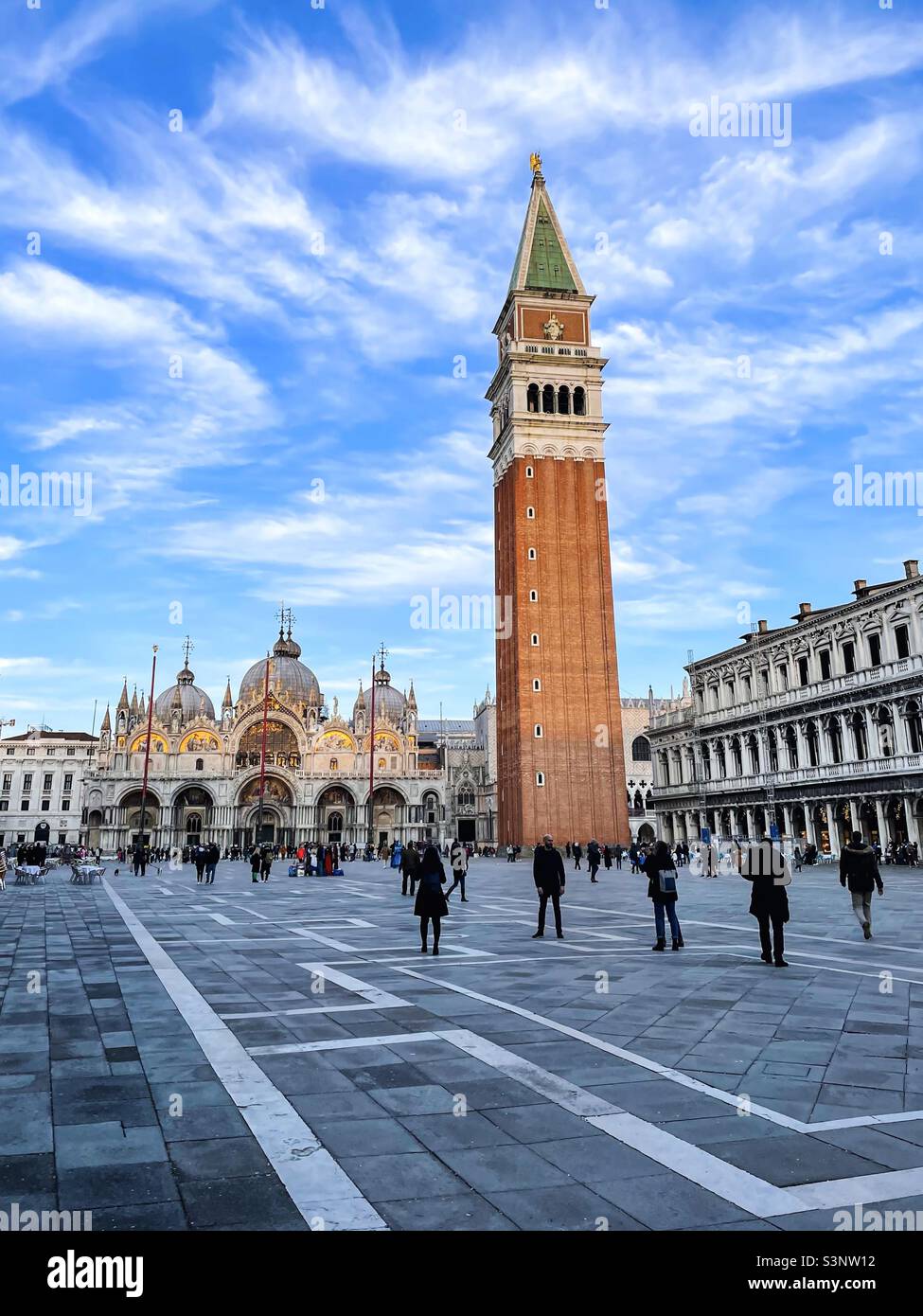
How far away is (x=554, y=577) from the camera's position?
185ft

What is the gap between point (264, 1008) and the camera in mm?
7730

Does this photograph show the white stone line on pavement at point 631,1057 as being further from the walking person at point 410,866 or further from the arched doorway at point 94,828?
the arched doorway at point 94,828

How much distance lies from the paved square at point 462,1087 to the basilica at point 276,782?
6310cm

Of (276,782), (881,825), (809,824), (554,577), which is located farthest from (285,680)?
(881,825)

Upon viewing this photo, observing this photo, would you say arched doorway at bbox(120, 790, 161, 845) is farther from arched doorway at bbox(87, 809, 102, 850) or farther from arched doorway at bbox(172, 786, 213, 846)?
arched doorway at bbox(87, 809, 102, 850)

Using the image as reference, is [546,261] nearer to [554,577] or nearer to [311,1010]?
[554,577]

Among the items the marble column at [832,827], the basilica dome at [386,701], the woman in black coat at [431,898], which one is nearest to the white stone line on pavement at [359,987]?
the woman in black coat at [431,898]

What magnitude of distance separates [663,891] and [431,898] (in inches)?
121

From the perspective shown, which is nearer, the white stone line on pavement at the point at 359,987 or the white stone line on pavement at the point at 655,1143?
the white stone line on pavement at the point at 655,1143

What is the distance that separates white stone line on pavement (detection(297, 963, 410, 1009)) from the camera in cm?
797

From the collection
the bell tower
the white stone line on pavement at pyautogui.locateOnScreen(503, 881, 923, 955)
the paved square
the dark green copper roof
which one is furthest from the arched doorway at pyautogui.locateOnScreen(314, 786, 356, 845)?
the paved square

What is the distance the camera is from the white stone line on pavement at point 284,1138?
11.9ft

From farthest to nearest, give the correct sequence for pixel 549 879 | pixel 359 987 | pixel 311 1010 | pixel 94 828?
1. pixel 94 828
2. pixel 549 879
3. pixel 359 987
4. pixel 311 1010
